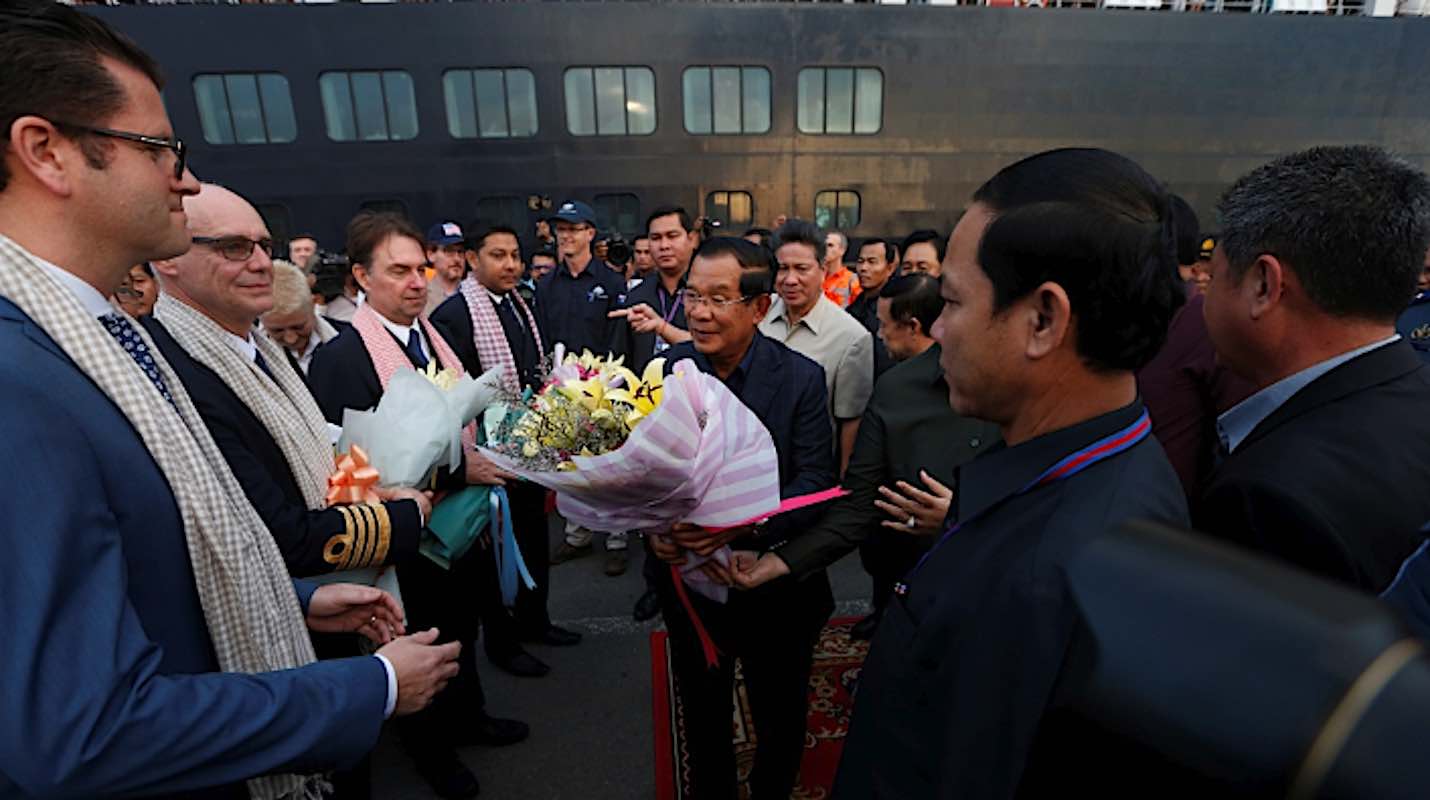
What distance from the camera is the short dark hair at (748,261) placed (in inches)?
89.1

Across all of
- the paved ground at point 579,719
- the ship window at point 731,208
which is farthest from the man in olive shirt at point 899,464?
the ship window at point 731,208

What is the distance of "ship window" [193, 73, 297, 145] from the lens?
11359 mm

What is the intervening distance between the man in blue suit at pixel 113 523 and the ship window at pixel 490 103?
1166cm

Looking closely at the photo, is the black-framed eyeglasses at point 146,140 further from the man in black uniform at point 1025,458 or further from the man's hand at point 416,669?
the man in black uniform at point 1025,458

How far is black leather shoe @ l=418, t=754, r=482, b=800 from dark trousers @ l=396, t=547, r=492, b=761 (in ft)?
0.08

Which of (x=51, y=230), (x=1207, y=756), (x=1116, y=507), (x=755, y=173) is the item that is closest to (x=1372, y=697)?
(x=1207, y=756)

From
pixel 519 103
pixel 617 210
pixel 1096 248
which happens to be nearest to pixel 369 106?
pixel 519 103

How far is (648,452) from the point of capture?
5.21 feet

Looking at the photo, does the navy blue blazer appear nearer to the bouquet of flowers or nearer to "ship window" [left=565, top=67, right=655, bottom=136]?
the bouquet of flowers

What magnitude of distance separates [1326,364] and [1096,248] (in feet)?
2.64

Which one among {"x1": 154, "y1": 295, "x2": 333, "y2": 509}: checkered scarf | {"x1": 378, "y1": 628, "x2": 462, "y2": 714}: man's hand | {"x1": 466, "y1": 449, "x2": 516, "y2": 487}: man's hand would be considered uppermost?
{"x1": 154, "y1": 295, "x2": 333, "y2": 509}: checkered scarf

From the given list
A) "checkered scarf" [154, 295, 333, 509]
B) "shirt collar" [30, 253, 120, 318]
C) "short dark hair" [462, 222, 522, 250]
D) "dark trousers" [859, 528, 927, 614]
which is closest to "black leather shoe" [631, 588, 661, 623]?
"dark trousers" [859, 528, 927, 614]

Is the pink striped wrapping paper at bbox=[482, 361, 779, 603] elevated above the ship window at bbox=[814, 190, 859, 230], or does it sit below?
above

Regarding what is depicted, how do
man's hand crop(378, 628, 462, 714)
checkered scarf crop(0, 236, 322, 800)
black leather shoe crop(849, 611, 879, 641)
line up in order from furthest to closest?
black leather shoe crop(849, 611, 879, 641), man's hand crop(378, 628, 462, 714), checkered scarf crop(0, 236, 322, 800)
